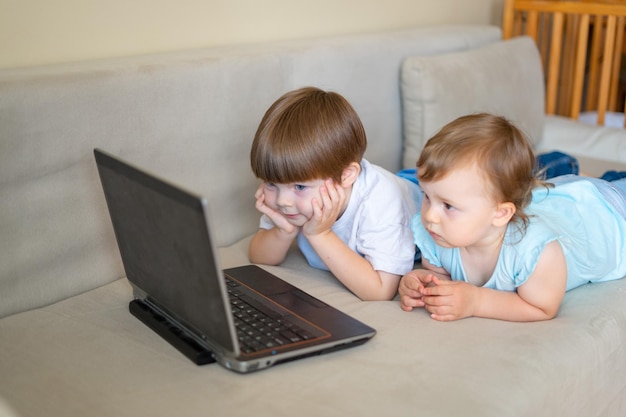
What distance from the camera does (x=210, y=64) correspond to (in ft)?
5.16

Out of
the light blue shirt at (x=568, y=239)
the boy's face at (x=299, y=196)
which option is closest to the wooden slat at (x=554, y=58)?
the light blue shirt at (x=568, y=239)

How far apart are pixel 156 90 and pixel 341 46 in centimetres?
60

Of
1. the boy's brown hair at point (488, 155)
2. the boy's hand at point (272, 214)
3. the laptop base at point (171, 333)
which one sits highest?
the boy's brown hair at point (488, 155)

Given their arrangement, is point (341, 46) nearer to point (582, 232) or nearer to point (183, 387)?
point (582, 232)

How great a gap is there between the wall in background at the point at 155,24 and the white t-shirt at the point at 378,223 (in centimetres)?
56

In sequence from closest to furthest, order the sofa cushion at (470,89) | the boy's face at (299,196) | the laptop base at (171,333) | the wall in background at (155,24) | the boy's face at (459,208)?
1. the laptop base at (171,333)
2. the boy's face at (459,208)
3. the boy's face at (299,196)
4. the wall in background at (155,24)
5. the sofa cushion at (470,89)

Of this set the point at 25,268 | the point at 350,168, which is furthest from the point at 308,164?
the point at 25,268

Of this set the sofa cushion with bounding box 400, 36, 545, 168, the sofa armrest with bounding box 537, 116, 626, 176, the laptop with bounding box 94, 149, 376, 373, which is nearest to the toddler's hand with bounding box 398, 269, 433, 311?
the laptop with bounding box 94, 149, 376, 373

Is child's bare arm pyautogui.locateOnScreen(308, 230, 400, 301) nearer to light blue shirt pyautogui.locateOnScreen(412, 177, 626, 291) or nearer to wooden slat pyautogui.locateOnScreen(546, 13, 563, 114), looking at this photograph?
light blue shirt pyautogui.locateOnScreen(412, 177, 626, 291)

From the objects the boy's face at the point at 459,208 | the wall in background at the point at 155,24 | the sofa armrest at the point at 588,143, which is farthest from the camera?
the sofa armrest at the point at 588,143

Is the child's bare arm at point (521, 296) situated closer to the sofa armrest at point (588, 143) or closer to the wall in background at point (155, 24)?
the wall in background at point (155, 24)

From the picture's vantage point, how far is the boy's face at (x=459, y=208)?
1.27 metres

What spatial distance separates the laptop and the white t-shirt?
6.9 inches

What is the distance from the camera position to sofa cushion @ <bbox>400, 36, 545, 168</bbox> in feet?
6.72
